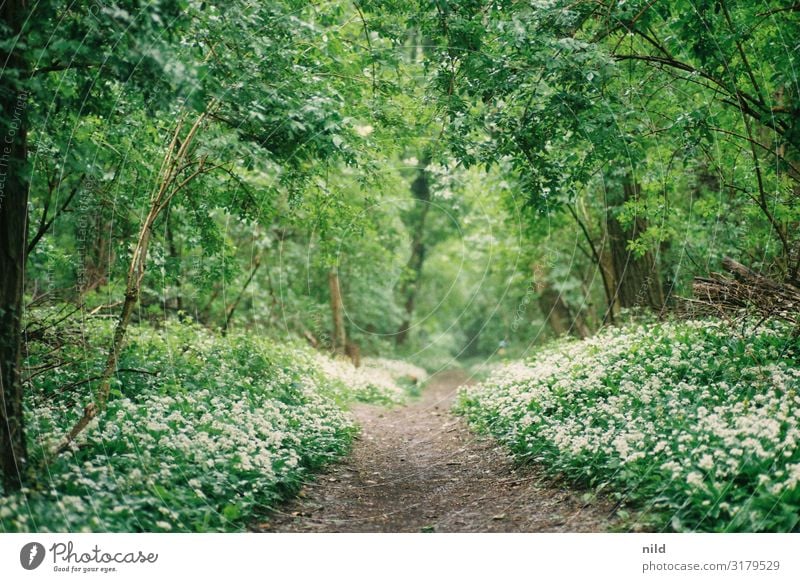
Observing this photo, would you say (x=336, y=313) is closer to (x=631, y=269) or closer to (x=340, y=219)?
(x=340, y=219)

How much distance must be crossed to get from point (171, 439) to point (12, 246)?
7.72ft

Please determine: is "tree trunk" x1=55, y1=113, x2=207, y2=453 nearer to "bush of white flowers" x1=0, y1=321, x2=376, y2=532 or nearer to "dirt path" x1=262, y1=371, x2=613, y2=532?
"bush of white flowers" x1=0, y1=321, x2=376, y2=532

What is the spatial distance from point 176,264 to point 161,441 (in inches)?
174

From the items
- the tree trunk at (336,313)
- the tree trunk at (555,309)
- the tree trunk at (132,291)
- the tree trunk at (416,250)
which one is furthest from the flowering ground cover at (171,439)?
the tree trunk at (416,250)

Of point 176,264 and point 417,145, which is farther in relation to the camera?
point 417,145

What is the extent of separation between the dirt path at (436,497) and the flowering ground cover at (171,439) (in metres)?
0.39

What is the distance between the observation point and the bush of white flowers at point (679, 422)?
476 centimetres

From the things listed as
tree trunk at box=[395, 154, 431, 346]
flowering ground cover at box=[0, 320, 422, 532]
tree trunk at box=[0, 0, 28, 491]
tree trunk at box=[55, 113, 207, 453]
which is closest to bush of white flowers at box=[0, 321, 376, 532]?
flowering ground cover at box=[0, 320, 422, 532]

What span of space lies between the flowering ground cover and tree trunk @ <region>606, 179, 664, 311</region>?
7.16 meters

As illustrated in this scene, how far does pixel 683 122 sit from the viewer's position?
755 centimetres

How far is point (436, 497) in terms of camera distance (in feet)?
21.7

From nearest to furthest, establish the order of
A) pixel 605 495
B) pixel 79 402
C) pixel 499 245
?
pixel 605 495, pixel 79 402, pixel 499 245
